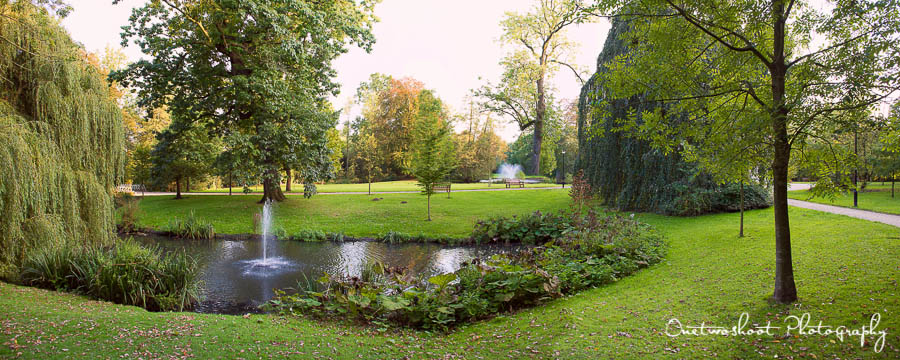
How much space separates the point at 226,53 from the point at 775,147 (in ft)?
64.0

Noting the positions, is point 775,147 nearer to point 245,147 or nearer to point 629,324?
point 629,324

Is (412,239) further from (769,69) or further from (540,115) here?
(540,115)

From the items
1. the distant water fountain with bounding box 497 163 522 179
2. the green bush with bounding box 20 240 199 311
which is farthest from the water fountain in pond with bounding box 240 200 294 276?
the distant water fountain with bounding box 497 163 522 179

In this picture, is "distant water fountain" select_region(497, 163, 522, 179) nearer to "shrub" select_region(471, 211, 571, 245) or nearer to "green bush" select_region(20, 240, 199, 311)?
"shrub" select_region(471, 211, 571, 245)

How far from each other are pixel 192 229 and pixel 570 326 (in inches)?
567

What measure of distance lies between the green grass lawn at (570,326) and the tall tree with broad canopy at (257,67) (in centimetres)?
1181

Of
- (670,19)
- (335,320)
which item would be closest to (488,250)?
(335,320)

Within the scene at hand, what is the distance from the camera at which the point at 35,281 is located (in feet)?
21.7

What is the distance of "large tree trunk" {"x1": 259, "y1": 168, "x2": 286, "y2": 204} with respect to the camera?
696 inches

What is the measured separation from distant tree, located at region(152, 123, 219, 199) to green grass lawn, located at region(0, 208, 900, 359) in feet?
48.3

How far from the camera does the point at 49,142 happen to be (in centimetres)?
720

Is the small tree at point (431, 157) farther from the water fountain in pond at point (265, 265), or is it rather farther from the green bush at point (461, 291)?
the green bush at point (461, 291)

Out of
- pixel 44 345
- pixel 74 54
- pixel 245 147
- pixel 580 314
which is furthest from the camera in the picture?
pixel 245 147

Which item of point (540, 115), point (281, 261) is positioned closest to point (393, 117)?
point (540, 115)
